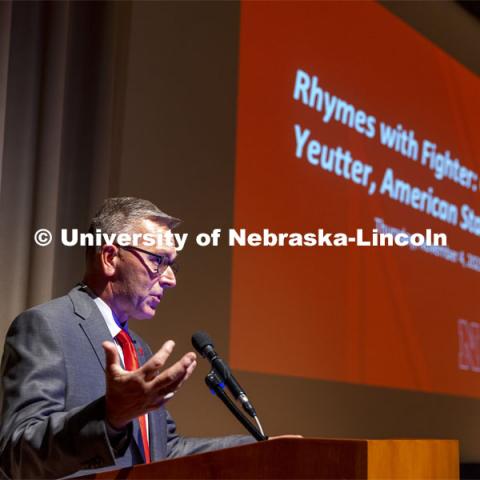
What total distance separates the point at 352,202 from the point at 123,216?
8.30 feet

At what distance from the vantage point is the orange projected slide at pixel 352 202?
13.8ft

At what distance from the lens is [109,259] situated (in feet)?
7.66

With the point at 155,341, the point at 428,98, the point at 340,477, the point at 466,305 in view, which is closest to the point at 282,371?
the point at 155,341

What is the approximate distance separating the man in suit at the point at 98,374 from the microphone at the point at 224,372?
19 cm

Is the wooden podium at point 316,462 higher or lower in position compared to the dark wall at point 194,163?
lower

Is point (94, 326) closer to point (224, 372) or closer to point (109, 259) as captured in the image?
point (109, 259)

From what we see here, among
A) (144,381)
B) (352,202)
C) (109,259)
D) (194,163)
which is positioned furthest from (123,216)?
(352,202)

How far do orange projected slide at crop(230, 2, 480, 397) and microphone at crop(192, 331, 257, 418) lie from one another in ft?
6.17

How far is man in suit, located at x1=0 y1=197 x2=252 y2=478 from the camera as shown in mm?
1497

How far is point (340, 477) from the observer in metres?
1.34

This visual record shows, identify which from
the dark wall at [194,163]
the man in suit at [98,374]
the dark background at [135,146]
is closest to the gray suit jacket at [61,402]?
the man in suit at [98,374]

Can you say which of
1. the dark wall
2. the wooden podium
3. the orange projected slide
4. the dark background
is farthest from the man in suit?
the orange projected slide

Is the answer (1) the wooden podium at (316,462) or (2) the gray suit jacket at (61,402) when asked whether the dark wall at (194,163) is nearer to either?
(2) the gray suit jacket at (61,402)

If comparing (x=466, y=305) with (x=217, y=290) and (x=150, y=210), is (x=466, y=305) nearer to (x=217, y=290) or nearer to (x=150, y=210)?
(x=217, y=290)
